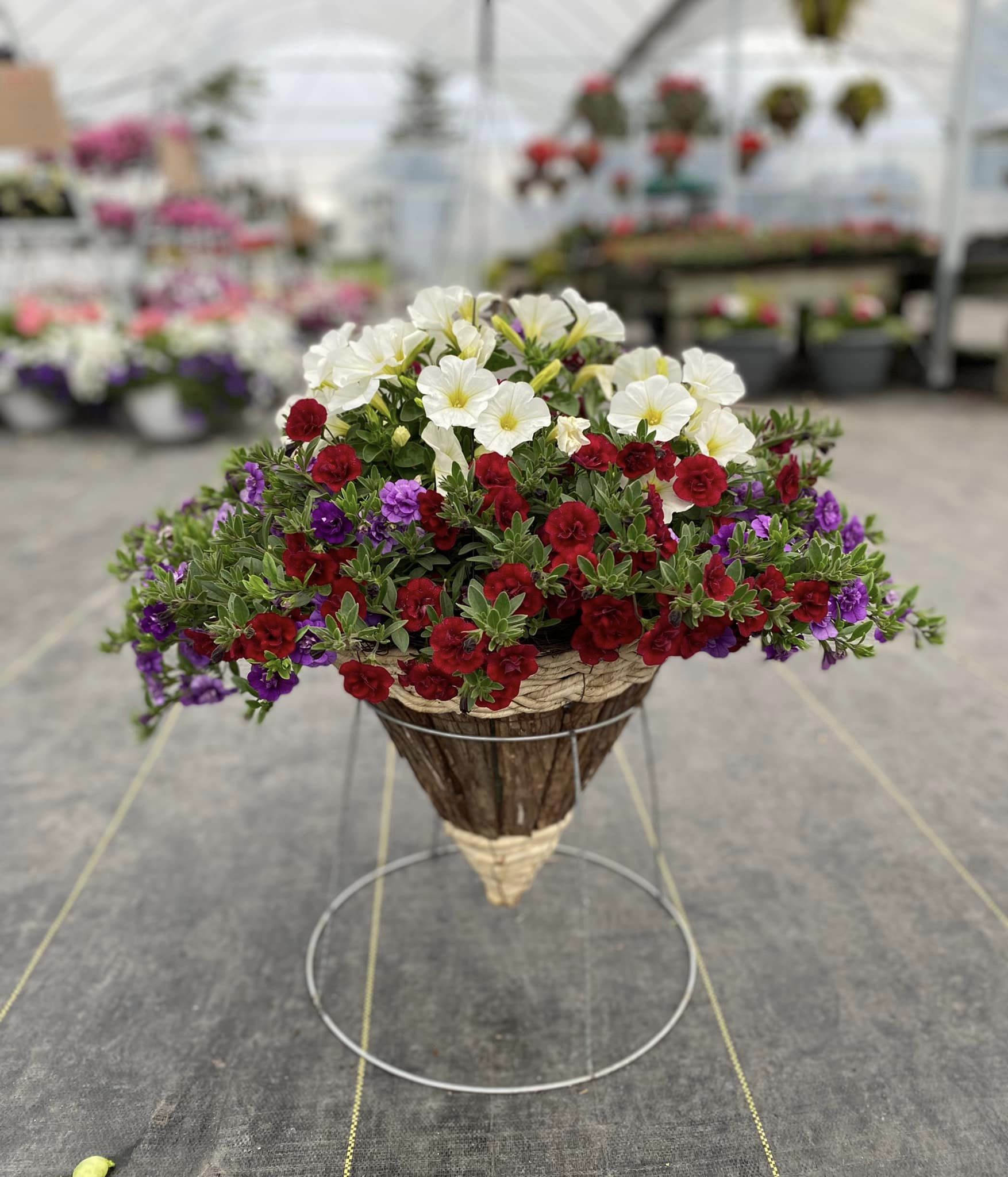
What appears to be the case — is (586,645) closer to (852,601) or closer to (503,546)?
(503,546)

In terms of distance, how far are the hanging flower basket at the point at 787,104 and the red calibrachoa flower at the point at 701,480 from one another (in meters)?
6.75

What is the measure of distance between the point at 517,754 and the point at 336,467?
0.43m

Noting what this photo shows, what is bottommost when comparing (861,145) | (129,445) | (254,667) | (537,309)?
(129,445)

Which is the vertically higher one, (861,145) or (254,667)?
(861,145)

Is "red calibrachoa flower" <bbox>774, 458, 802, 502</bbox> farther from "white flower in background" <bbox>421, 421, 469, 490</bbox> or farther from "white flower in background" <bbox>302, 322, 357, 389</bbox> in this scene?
"white flower in background" <bbox>302, 322, 357, 389</bbox>

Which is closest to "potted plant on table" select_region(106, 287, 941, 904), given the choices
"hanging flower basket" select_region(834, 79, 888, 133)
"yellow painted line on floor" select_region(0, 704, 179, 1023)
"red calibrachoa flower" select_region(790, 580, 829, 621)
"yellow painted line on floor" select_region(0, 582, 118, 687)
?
"red calibrachoa flower" select_region(790, 580, 829, 621)

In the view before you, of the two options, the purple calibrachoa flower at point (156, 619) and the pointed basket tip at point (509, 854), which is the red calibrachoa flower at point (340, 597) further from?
the pointed basket tip at point (509, 854)

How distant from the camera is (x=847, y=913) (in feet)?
5.23

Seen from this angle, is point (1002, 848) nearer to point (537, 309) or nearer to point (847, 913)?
point (847, 913)

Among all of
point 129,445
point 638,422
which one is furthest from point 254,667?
point 129,445

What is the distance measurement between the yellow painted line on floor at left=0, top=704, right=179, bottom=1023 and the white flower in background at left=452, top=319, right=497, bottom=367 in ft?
3.73

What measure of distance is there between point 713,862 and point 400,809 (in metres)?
0.61

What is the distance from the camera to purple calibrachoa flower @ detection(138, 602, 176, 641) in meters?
1.17

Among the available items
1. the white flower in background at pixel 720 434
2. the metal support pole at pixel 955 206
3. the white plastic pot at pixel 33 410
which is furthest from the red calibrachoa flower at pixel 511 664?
the metal support pole at pixel 955 206
